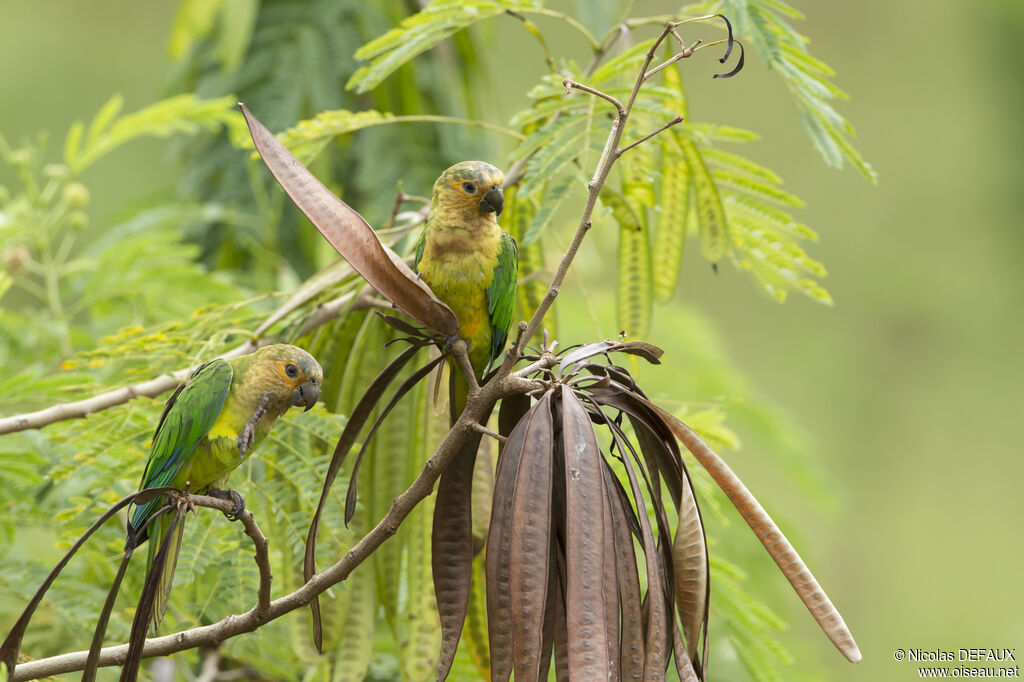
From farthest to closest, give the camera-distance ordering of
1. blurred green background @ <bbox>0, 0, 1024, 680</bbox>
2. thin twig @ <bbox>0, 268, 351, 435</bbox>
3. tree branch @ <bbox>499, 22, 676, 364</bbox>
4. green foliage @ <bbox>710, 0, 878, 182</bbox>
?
blurred green background @ <bbox>0, 0, 1024, 680</bbox> < thin twig @ <bbox>0, 268, 351, 435</bbox> < green foliage @ <bbox>710, 0, 878, 182</bbox> < tree branch @ <bbox>499, 22, 676, 364</bbox>

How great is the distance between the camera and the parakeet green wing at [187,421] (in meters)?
0.89

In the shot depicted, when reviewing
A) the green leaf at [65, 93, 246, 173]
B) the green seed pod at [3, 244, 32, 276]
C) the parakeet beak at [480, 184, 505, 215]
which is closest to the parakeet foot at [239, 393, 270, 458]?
the parakeet beak at [480, 184, 505, 215]

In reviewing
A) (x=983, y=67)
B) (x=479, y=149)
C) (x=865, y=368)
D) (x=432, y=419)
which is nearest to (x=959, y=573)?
(x=865, y=368)

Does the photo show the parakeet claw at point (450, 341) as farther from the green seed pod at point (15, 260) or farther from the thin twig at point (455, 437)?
the green seed pod at point (15, 260)

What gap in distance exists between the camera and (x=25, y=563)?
4.92 ft

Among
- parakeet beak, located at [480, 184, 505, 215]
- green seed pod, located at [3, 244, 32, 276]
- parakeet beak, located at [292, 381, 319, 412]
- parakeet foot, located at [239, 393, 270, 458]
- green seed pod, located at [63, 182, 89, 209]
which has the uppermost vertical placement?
green seed pod, located at [63, 182, 89, 209]

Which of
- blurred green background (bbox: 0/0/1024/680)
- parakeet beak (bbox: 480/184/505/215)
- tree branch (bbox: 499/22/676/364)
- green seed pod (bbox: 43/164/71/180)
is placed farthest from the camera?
blurred green background (bbox: 0/0/1024/680)

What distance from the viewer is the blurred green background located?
19.4ft

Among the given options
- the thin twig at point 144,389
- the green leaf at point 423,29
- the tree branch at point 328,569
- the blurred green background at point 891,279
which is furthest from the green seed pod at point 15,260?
the blurred green background at point 891,279

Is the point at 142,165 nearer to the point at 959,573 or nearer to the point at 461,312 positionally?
the point at 461,312

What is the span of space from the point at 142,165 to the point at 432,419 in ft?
14.9

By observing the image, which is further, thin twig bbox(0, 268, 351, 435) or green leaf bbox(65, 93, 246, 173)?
green leaf bbox(65, 93, 246, 173)

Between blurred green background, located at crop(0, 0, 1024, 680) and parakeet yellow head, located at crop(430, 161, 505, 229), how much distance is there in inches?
195

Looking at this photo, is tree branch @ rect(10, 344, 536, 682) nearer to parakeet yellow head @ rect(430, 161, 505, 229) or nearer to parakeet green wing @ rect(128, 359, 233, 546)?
parakeet green wing @ rect(128, 359, 233, 546)
